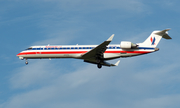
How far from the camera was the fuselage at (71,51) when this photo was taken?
5512 cm

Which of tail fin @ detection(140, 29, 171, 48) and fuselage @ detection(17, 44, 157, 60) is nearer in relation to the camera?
fuselage @ detection(17, 44, 157, 60)

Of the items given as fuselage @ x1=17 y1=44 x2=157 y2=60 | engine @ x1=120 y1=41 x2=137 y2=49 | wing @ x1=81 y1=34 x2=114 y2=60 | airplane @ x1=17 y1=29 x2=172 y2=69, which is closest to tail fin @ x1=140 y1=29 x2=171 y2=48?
airplane @ x1=17 y1=29 x2=172 y2=69

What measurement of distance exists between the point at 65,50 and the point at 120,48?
28.3 ft

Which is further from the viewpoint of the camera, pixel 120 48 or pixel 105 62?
pixel 105 62

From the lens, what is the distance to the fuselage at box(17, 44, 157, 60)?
55116mm

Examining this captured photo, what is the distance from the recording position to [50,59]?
187 feet

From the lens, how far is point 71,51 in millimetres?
55750

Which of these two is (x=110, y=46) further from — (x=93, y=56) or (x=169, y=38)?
(x=169, y=38)

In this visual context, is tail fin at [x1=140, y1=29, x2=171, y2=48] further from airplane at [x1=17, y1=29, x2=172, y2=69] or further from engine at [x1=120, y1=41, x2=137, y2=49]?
engine at [x1=120, y1=41, x2=137, y2=49]

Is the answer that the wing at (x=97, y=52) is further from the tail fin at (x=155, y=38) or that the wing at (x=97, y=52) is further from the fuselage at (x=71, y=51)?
the tail fin at (x=155, y=38)

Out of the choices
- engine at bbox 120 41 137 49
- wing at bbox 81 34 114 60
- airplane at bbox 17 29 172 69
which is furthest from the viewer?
airplane at bbox 17 29 172 69

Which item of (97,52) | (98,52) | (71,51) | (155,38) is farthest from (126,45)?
(71,51)

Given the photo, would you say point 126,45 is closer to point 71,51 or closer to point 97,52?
point 97,52

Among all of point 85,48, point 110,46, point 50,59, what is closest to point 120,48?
point 110,46
